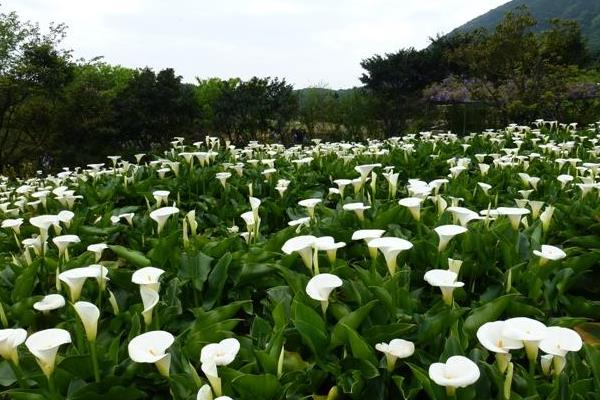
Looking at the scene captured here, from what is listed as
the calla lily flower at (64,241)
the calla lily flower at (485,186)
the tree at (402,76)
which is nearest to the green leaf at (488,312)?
the calla lily flower at (485,186)

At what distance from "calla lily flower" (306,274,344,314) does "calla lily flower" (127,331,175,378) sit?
0.54m

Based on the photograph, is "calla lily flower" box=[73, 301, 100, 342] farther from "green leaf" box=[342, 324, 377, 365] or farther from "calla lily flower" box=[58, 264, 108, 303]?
"green leaf" box=[342, 324, 377, 365]

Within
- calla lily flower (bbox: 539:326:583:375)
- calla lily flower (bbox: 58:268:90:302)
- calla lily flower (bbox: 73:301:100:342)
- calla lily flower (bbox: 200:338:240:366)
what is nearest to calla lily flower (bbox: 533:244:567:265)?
calla lily flower (bbox: 539:326:583:375)

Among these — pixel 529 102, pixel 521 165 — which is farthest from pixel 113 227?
pixel 529 102

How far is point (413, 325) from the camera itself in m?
1.80

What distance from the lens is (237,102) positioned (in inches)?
792

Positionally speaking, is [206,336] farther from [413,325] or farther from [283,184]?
[283,184]

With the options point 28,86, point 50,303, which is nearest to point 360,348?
point 50,303

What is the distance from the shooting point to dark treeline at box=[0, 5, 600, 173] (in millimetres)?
16562

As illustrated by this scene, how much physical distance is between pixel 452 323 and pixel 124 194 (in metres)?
3.52

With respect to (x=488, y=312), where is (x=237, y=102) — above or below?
above

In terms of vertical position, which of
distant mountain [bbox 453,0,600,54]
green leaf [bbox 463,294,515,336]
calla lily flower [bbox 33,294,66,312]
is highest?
distant mountain [bbox 453,0,600,54]

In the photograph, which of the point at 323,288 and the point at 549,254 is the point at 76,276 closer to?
the point at 323,288

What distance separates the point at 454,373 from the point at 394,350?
259 mm
